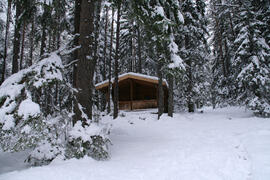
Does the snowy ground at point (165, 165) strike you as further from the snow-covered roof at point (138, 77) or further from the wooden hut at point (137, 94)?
the wooden hut at point (137, 94)

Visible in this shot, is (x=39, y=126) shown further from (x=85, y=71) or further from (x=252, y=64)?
(x=252, y=64)

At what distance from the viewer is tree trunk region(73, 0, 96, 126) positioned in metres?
4.98

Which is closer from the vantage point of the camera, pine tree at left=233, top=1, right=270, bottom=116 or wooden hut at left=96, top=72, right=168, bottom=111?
pine tree at left=233, top=1, right=270, bottom=116

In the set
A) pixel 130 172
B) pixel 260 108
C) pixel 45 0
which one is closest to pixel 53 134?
pixel 130 172

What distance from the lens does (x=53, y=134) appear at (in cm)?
433

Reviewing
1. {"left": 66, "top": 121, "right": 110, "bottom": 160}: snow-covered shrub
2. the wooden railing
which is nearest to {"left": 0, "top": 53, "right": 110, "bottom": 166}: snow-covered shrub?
{"left": 66, "top": 121, "right": 110, "bottom": 160}: snow-covered shrub

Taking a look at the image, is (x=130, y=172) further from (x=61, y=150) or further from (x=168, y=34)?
(x=168, y=34)

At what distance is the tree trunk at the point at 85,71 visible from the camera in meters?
4.98

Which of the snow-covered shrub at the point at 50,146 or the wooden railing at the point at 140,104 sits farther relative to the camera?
the wooden railing at the point at 140,104

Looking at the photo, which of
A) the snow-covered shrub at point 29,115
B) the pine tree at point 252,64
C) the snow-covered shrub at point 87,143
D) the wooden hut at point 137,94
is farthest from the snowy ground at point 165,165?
the wooden hut at point 137,94

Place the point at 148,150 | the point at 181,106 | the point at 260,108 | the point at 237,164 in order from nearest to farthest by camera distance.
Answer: the point at 237,164 < the point at 148,150 < the point at 260,108 < the point at 181,106

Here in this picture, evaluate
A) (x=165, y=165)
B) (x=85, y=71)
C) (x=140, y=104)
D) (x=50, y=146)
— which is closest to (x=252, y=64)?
(x=140, y=104)

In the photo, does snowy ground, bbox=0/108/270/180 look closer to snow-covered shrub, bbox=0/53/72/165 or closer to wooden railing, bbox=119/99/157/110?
snow-covered shrub, bbox=0/53/72/165

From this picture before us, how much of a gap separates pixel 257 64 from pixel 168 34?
27.7 feet
